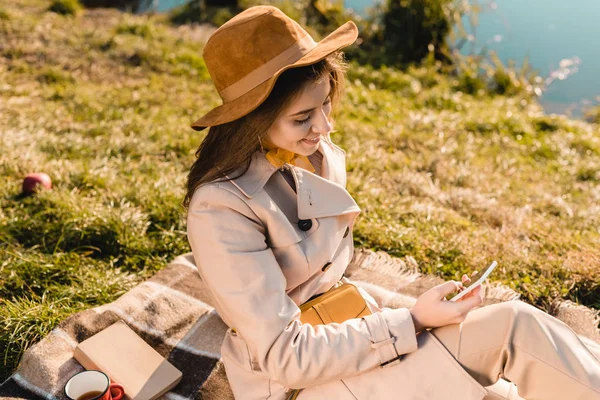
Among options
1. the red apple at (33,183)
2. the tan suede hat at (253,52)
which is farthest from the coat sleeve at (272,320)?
the red apple at (33,183)

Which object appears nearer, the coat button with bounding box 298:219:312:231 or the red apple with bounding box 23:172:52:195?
the coat button with bounding box 298:219:312:231

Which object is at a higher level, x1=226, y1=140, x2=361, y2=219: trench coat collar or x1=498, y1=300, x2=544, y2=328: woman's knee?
x1=226, y1=140, x2=361, y2=219: trench coat collar

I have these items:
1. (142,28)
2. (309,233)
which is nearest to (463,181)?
(309,233)

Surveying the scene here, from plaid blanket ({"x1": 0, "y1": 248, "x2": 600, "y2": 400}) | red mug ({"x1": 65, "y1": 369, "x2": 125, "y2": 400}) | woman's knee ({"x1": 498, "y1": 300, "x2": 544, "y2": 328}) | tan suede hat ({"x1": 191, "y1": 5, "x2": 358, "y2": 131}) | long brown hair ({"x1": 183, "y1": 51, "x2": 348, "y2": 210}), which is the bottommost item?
plaid blanket ({"x1": 0, "y1": 248, "x2": 600, "y2": 400})

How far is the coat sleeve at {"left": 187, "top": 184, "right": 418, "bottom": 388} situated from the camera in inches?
83.4

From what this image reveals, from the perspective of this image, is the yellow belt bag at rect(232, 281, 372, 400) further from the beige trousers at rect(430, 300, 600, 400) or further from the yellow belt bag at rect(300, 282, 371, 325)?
the beige trousers at rect(430, 300, 600, 400)

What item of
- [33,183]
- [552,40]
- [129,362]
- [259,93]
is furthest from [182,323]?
[552,40]

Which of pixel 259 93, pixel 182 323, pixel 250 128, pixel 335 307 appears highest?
pixel 259 93

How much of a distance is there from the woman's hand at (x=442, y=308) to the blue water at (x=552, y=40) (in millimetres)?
6572

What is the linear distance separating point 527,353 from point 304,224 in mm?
972

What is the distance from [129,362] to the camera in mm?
2906

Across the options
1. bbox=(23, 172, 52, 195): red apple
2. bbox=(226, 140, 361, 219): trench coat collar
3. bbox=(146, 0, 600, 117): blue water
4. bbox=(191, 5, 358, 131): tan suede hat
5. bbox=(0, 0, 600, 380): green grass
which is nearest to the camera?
bbox=(191, 5, 358, 131): tan suede hat

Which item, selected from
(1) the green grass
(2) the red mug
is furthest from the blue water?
(2) the red mug

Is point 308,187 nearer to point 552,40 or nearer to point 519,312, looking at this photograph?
point 519,312
